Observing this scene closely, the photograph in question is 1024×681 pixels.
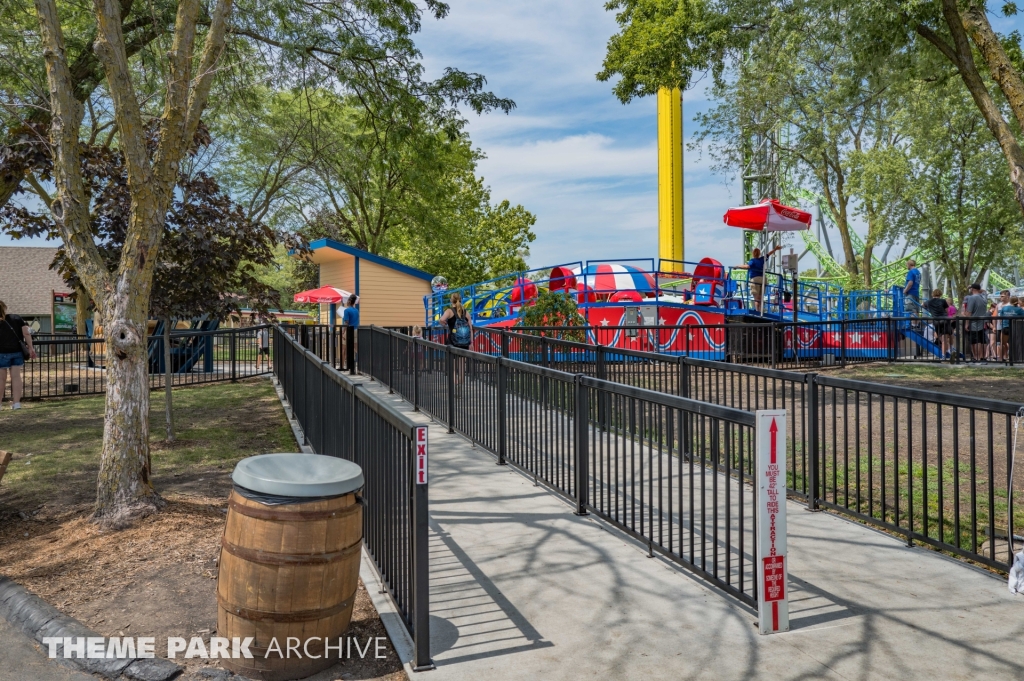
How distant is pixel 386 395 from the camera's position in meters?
13.6

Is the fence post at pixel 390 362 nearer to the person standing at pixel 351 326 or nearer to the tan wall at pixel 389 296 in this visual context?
the person standing at pixel 351 326

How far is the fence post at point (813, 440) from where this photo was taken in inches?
242

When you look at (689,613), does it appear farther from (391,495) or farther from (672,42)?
(672,42)

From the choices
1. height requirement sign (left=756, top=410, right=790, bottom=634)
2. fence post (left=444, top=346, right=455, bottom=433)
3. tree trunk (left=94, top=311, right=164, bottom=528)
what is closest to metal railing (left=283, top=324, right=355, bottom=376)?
fence post (left=444, top=346, right=455, bottom=433)

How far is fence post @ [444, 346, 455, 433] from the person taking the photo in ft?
32.8

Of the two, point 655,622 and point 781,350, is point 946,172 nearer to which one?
point 781,350

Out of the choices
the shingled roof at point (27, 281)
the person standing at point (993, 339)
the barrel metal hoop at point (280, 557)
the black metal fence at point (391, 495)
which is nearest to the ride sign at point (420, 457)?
the black metal fence at point (391, 495)

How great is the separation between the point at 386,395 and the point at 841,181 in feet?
108

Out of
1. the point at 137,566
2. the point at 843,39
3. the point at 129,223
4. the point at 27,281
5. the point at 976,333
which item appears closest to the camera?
the point at 137,566

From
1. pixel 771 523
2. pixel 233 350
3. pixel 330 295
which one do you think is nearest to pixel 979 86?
pixel 771 523

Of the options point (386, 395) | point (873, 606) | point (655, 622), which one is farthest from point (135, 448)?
point (386, 395)

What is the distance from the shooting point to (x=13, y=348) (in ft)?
43.5

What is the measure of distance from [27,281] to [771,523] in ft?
205

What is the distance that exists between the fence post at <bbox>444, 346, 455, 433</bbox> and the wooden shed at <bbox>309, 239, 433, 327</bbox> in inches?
588
